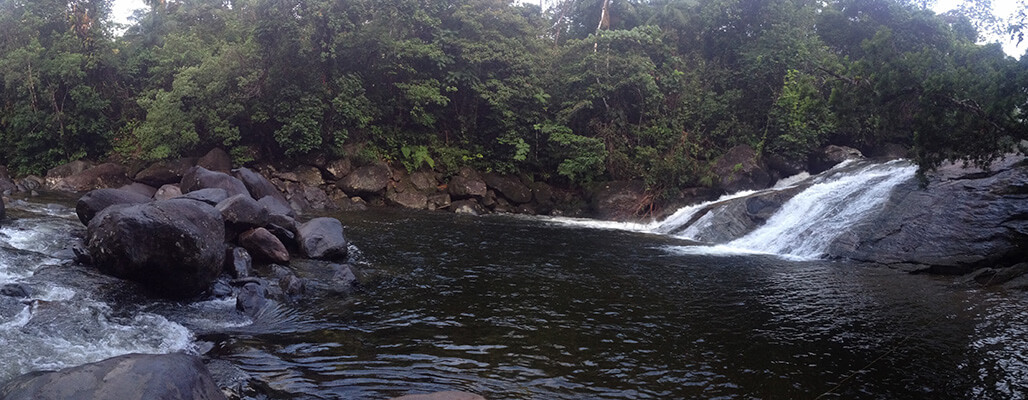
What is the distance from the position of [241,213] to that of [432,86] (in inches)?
761

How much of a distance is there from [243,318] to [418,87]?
22722 millimetres

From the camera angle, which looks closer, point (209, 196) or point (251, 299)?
point (251, 299)

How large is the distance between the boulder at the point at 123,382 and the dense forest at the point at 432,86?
2375 centimetres

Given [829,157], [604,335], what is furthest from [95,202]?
[829,157]

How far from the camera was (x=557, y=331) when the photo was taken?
9.18 metres

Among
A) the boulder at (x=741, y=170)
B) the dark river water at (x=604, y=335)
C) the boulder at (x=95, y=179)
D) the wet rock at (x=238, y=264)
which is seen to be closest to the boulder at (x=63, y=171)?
the boulder at (x=95, y=179)

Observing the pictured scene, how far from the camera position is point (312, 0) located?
85.7ft

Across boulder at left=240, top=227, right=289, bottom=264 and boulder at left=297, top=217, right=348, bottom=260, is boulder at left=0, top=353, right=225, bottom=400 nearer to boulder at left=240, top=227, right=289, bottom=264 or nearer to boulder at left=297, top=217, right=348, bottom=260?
boulder at left=240, top=227, right=289, bottom=264

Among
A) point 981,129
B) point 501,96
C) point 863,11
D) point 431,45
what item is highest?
point 863,11

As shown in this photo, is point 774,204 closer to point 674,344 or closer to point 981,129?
point 981,129

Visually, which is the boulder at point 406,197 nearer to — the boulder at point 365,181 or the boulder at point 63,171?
the boulder at point 365,181

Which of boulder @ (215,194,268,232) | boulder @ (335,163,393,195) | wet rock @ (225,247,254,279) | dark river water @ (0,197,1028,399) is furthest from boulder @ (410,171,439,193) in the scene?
wet rock @ (225,247,254,279)

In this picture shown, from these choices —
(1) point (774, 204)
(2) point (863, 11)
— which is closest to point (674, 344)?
(1) point (774, 204)

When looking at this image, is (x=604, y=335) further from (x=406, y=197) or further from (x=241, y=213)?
(x=406, y=197)
